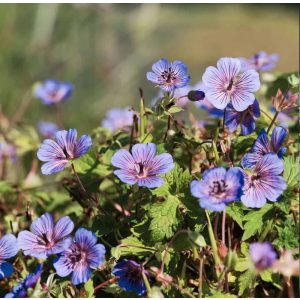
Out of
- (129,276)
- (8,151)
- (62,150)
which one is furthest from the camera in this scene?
(8,151)

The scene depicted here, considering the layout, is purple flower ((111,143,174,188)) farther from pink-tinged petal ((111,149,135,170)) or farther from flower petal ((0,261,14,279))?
flower petal ((0,261,14,279))

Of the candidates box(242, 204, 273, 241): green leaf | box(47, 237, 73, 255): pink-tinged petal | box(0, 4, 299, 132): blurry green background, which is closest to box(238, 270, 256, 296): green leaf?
box(242, 204, 273, 241): green leaf

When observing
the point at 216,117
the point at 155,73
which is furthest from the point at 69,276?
the point at 216,117

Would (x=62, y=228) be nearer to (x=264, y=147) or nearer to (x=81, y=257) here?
(x=81, y=257)

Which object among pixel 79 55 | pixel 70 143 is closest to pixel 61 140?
pixel 70 143

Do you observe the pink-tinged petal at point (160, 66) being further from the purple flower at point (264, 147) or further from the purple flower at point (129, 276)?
the purple flower at point (129, 276)
